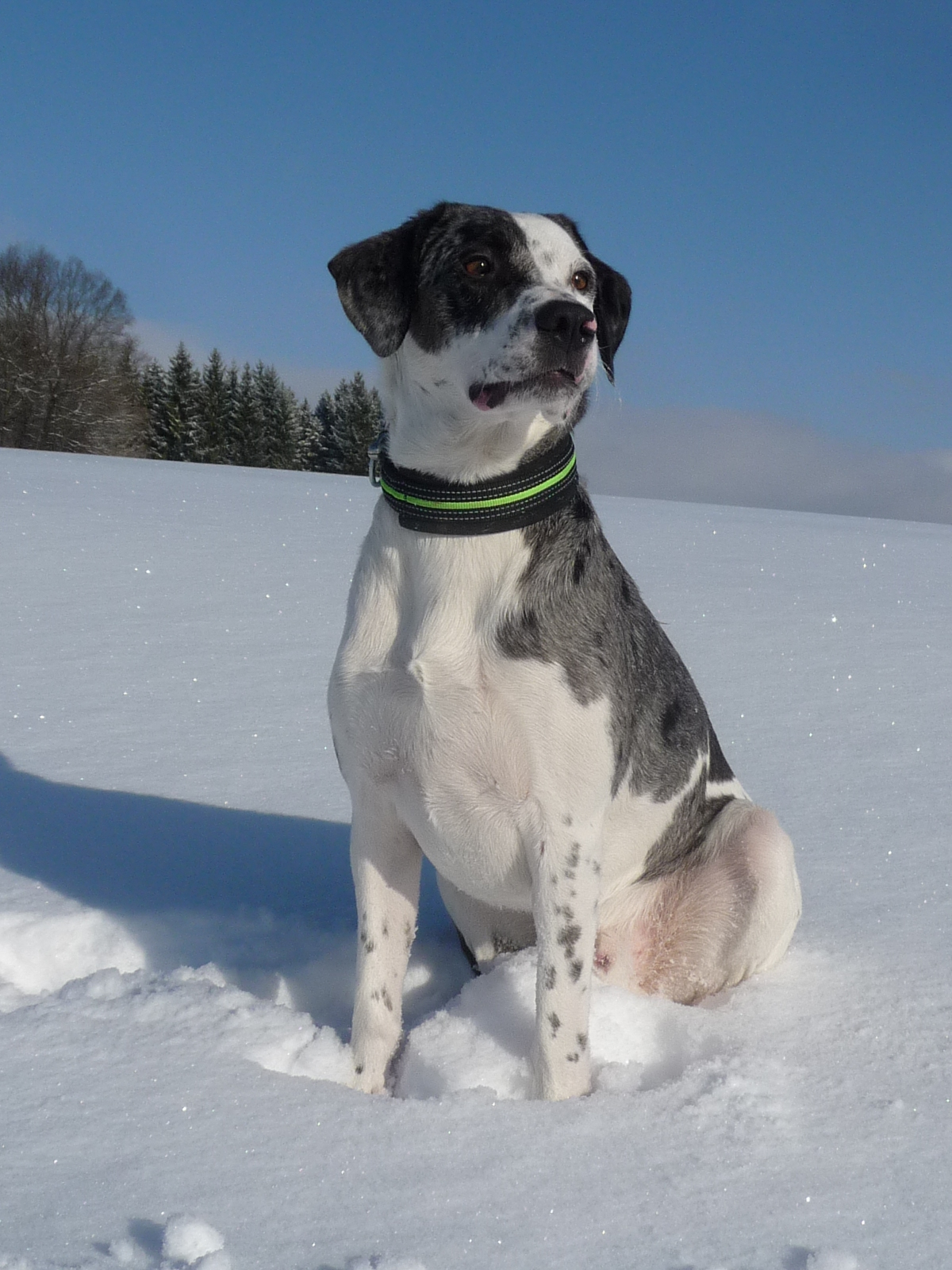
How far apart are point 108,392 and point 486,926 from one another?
1480 inches

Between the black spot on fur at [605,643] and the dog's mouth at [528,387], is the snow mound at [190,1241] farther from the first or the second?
the dog's mouth at [528,387]

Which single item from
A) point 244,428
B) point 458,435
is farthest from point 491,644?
point 244,428

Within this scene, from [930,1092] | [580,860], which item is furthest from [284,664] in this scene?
[930,1092]

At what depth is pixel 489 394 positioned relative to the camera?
7.48 feet

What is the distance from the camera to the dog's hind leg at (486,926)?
283cm

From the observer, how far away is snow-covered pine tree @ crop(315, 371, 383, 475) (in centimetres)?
4775

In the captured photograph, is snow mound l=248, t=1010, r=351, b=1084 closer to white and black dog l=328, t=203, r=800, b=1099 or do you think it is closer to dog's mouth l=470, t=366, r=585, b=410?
white and black dog l=328, t=203, r=800, b=1099

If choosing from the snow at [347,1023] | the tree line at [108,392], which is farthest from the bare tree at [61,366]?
the snow at [347,1023]

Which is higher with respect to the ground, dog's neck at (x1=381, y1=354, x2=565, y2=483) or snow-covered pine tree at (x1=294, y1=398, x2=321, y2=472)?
dog's neck at (x1=381, y1=354, x2=565, y2=483)

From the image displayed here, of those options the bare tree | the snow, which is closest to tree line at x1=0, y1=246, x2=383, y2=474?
the bare tree

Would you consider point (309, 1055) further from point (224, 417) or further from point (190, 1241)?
point (224, 417)

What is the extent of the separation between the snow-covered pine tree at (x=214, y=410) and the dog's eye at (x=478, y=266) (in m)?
43.8

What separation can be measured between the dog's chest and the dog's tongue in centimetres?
29

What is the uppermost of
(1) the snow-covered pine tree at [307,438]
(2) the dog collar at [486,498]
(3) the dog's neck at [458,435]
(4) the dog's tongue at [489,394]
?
(4) the dog's tongue at [489,394]
